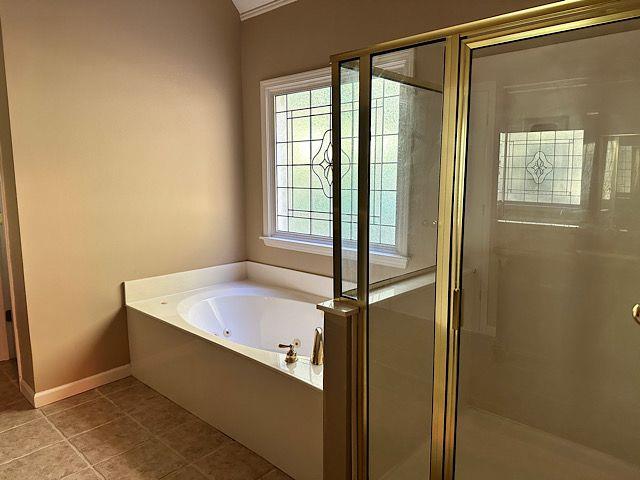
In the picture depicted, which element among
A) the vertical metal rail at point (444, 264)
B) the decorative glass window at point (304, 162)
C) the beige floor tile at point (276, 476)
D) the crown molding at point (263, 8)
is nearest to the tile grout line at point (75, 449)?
the beige floor tile at point (276, 476)

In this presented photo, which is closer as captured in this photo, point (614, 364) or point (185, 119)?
point (614, 364)

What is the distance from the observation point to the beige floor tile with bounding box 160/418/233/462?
2.37 m

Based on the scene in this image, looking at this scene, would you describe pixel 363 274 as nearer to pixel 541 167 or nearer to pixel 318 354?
pixel 318 354

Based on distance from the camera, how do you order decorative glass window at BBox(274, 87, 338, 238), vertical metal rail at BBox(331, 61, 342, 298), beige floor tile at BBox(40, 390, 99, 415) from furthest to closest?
decorative glass window at BBox(274, 87, 338, 238) < beige floor tile at BBox(40, 390, 99, 415) < vertical metal rail at BBox(331, 61, 342, 298)

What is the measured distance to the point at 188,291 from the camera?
3.47m

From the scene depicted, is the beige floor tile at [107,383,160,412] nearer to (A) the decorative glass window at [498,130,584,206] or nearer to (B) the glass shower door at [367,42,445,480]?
(B) the glass shower door at [367,42,445,480]

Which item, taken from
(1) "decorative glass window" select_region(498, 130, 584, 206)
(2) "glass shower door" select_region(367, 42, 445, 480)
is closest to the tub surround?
(2) "glass shower door" select_region(367, 42, 445, 480)

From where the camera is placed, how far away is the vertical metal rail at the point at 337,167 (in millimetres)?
1783

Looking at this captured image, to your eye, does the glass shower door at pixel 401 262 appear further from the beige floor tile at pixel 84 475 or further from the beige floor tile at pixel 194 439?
the beige floor tile at pixel 84 475

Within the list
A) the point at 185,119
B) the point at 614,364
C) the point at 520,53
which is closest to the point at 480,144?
the point at 520,53

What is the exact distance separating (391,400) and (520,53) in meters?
1.29

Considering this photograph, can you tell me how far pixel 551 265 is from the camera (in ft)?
5.79

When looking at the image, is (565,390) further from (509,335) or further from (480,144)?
(480,144)

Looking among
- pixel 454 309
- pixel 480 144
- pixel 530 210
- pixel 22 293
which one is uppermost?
pixel 480 144
